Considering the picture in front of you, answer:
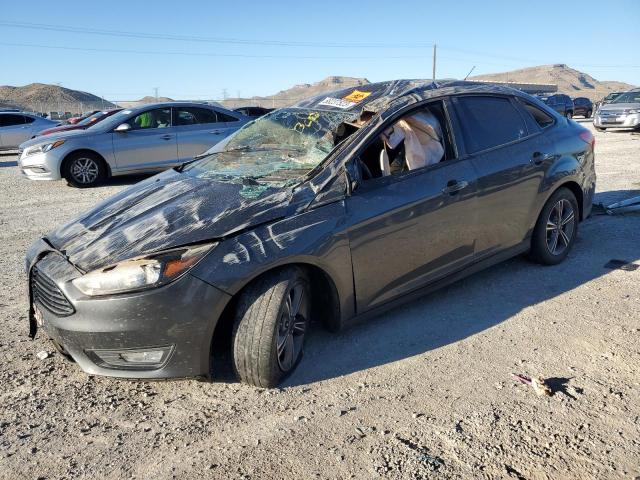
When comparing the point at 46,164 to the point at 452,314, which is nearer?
the point at 452,314

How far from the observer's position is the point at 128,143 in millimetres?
9875

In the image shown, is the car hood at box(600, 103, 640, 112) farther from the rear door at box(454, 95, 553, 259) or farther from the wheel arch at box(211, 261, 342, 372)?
the wheel arch at box(211, 261, 342, 372)

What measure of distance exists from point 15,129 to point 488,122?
17.0 meters

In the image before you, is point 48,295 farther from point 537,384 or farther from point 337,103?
point 537,384

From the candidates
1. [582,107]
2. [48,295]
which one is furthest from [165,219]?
[582,107]

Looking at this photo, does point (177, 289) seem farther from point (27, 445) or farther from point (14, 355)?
point (14, 355)

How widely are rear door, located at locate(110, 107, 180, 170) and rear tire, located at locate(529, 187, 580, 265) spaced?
7524 mm

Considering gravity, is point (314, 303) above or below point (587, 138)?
below

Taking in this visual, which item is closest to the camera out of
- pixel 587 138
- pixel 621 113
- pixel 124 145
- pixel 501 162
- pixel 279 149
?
pixel 279 149

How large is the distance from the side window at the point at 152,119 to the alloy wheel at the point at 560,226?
7817 millimetres

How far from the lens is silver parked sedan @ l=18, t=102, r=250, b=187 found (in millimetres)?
9547

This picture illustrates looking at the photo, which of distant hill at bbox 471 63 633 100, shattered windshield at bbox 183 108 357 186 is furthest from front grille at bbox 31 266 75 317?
distant hill at bbox 471 63 633 100

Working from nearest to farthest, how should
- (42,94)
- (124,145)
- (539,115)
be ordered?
(539,115) → (124,145) → (42,94)

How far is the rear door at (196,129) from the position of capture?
1036 centimetres
